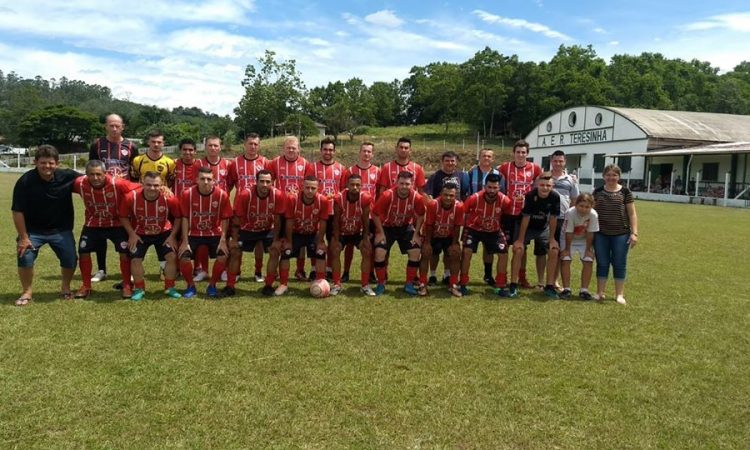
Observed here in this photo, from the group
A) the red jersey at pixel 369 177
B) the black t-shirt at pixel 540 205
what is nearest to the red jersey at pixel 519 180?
the black t-shirt at pixel 540 205

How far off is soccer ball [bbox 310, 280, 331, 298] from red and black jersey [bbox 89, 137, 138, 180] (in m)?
3.10

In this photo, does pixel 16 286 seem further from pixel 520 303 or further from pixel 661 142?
Answer: pixel 661 142

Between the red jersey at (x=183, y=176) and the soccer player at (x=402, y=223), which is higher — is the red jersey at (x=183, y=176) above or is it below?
above

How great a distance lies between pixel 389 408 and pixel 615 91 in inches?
2868

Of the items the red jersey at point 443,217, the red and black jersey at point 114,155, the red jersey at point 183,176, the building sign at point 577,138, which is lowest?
the red jersey at point 443,217

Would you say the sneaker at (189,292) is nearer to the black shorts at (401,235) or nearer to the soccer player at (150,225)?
the soccer player at (150,225)

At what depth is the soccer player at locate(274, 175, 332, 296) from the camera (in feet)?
21.7

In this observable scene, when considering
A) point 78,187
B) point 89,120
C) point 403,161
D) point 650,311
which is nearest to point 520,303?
point 650,311

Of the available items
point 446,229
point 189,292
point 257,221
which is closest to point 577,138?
point 446,229

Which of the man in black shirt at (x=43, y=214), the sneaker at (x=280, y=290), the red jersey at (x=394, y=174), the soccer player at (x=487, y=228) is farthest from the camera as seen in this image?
the red jersey at (x=394, y=174)

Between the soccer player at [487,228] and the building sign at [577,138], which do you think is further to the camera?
the building sign at [577,138]

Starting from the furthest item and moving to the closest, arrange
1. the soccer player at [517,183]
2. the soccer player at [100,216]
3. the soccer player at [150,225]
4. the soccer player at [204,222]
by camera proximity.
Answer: the soccer player at [517,183] → the soccer player at [204,222] → the soccer player at [150,225] → the soccer player at [100,216]

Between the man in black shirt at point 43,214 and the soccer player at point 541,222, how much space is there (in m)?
5.48

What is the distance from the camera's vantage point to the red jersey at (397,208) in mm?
6844
